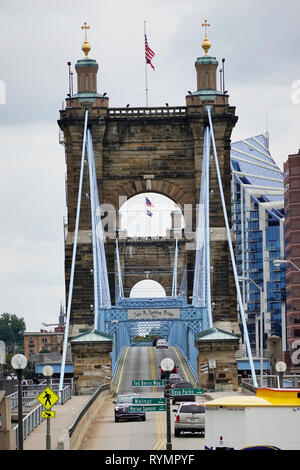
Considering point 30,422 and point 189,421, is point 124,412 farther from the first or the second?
point 30,422

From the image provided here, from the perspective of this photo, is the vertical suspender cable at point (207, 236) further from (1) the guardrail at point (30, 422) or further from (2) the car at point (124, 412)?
(1) the guardrail at point (30, 422)

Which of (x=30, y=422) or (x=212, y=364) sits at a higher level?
(x=212, y=364)

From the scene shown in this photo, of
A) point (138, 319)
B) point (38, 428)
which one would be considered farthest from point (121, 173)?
point (38, 428)

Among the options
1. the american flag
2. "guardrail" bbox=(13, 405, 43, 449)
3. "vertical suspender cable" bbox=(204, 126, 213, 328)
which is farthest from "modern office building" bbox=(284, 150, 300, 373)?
"guardrail" bbox=(13, 405, 43, 449)

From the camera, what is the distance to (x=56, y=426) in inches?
1747

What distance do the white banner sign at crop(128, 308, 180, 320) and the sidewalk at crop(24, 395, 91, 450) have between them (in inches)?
728

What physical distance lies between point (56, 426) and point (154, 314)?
122 feet

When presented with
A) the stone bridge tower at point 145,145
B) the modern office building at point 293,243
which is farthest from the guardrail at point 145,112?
the modern office building at point 293,243

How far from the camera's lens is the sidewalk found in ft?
124

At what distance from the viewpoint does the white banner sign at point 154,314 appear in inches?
3182

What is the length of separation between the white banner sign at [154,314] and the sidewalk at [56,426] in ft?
60.7

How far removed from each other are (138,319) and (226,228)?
12080mm

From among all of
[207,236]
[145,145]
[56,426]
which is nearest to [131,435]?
[56,426]
